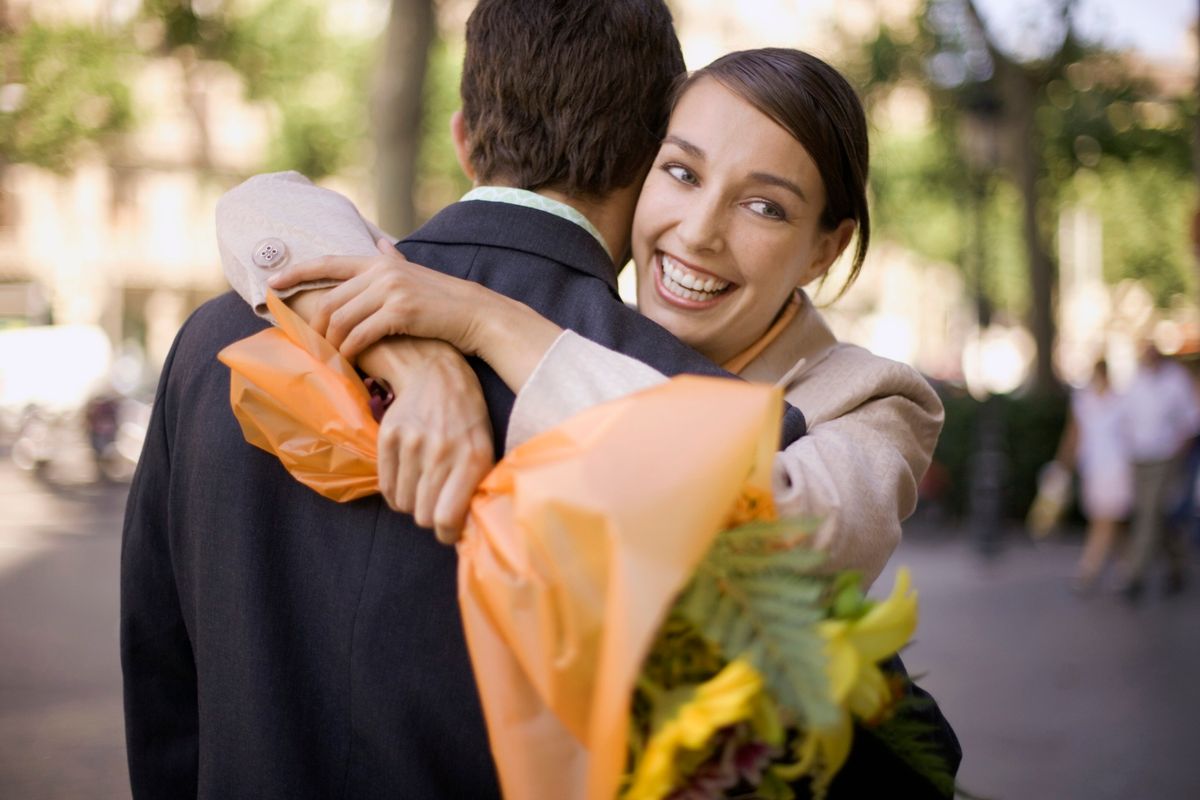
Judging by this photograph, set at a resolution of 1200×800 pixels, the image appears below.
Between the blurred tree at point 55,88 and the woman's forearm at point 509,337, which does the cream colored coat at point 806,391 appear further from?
the blurred tree at point 55,88

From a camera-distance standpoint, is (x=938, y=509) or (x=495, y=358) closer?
(x=495, y=358)

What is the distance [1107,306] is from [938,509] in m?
38.1

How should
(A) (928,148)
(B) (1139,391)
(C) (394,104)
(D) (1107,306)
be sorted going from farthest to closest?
(D) (1107,306) → (A) (928,148) → (B) (1139,391) → (C) (394,104)

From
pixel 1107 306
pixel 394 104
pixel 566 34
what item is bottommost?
pixel 1107 306

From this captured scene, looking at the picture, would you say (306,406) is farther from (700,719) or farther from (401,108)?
(401,108)

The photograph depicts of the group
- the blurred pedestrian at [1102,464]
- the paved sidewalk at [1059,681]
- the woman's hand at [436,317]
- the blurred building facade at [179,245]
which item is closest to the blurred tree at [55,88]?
the blurred building facade at [179,245]

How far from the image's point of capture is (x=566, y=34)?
1.84m

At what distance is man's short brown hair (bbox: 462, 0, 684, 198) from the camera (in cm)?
184

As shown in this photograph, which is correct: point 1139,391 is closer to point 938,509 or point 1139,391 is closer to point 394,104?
point 938,509

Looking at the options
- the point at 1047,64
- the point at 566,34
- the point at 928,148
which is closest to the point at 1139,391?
the point at 1047,64

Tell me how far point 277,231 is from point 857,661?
1053 millimetres

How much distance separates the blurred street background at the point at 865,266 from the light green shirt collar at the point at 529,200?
0.92 m

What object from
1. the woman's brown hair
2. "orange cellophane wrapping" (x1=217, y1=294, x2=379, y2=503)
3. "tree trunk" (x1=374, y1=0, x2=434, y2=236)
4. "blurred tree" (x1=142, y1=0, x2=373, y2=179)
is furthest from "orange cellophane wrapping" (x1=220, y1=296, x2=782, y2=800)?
"blurred tree" (x1=142, y1=0, x2=373, y2=179)

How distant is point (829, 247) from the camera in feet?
7.53
